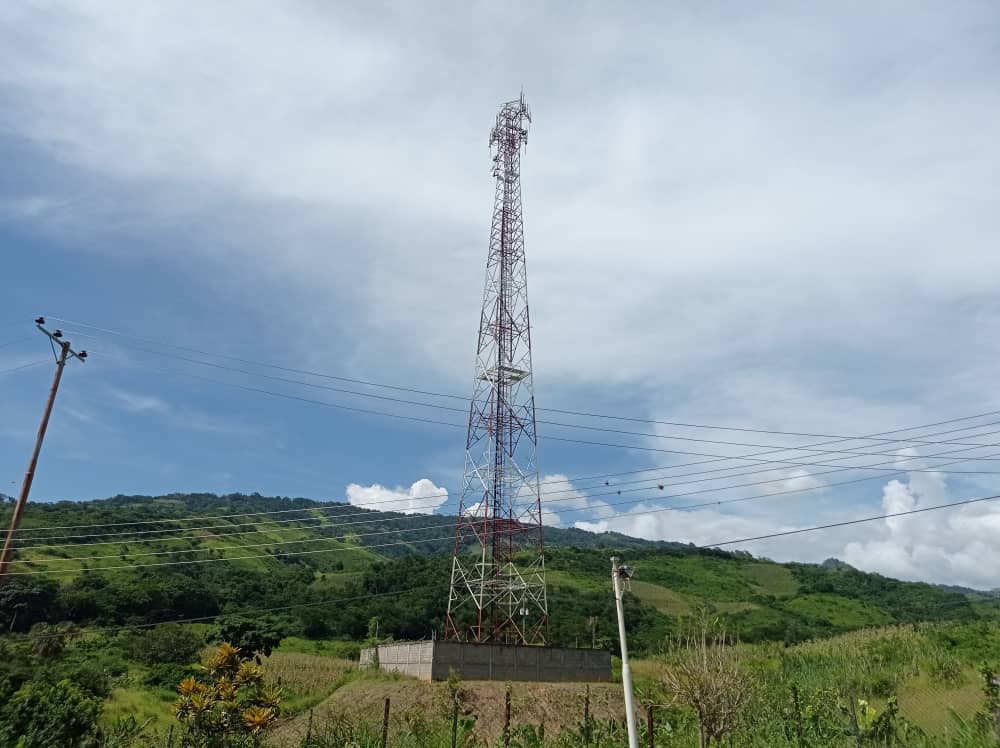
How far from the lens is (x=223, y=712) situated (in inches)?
677

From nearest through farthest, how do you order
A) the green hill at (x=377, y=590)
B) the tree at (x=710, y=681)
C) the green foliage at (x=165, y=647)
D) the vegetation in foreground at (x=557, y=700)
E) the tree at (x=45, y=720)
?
the tree at (x=710, y=681)
the vegetation in foreground at (x=557, y=700)
the tree at (x=45, y=720)
the green foliage at (x=165, y=647)
the green hill at (x=377, y=590)

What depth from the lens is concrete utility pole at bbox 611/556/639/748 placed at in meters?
12.2

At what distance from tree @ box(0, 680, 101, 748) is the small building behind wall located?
43.8 feet

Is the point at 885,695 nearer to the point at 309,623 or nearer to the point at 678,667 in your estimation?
the point at 678,667

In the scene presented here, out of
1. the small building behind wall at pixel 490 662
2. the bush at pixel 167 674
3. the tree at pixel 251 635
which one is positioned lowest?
the bush at pixel 167 674

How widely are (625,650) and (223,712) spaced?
10.8 meters

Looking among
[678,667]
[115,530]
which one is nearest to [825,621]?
[678,667]

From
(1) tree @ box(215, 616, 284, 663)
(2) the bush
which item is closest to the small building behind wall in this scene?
(1) tree @ box(215, 616, 284, 663)

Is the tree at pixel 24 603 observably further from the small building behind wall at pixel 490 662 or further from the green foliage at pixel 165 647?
the small building behind wall at pixel 490 662

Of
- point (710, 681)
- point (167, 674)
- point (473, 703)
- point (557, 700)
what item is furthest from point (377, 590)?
point (710, 681)

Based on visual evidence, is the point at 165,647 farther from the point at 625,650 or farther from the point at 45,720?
the point at 625,650

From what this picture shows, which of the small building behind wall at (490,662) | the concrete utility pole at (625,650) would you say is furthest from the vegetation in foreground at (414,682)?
the concrete utility pole at (625,650)

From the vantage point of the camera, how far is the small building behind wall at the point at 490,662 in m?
30.6

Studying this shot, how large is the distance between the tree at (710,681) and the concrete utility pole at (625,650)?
5.80ft
